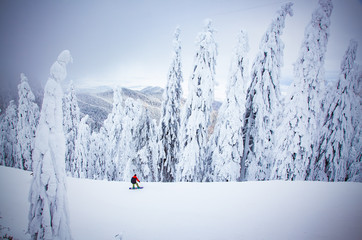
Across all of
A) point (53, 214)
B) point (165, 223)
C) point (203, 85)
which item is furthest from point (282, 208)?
point (203, 85)

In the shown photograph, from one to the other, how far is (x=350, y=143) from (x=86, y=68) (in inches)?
650

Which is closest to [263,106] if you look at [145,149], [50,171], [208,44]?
[208,44]

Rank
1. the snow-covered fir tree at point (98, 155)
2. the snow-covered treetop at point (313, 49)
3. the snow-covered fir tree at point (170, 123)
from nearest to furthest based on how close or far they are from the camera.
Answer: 1. the snow-covered treetop at point (313, 49)
2. the snow-covered fir tree at point (170, 123)
3. the snow-covered fir tree at point (98, 155)

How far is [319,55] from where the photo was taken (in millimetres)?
11188

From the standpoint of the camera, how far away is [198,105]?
12898 millimetres

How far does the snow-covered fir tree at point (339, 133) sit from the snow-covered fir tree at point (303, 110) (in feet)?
3.46

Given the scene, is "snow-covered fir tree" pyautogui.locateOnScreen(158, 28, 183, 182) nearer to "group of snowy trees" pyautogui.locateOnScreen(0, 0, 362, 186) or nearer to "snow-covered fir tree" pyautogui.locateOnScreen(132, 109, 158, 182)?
"group of snowy trees" pyautogui.locateOnScreen(0, 0, 362, 186)

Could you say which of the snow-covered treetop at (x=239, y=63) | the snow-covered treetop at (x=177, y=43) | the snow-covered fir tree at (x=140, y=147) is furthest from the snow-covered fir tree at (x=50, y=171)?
the snow-covered treetop at (x=239, y=63)

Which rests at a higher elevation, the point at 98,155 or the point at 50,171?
the point at 50,171

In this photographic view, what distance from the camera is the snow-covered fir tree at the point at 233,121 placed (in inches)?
496

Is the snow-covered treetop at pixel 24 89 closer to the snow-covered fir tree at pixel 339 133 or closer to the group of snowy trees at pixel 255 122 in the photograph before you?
the group of snowy trees at pixel 255 122

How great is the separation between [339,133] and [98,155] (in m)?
26.0

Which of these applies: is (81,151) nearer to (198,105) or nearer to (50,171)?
(198,105)

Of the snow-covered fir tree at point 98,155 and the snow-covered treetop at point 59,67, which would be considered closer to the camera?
the snow-covered treetop at point 59,67
